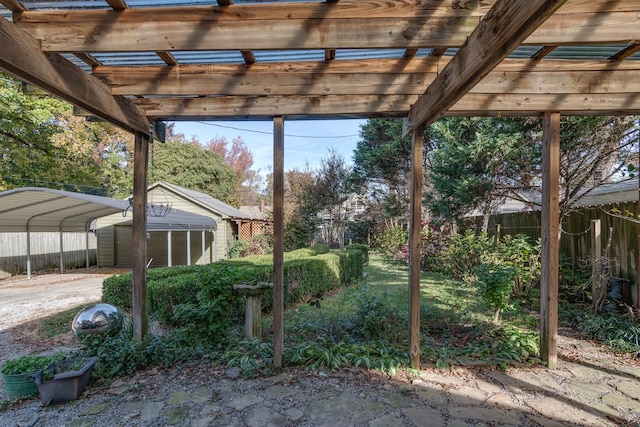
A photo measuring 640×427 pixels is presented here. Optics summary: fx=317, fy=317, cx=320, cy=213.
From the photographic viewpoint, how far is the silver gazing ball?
3207 mm

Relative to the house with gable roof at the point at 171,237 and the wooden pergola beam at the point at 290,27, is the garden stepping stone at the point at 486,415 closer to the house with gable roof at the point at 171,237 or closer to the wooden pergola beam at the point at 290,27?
the wooden pergola beam at the point at 290,27

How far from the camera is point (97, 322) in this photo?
3254 mm

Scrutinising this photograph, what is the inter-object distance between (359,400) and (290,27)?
111 inches

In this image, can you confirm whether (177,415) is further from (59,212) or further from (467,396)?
(59,212)

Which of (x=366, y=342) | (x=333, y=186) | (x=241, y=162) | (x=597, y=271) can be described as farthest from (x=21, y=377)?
(x=241, y=162)

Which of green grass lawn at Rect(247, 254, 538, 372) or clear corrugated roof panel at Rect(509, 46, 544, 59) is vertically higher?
clear corrugated roof panel at Rect(509, 46, 544, 59)

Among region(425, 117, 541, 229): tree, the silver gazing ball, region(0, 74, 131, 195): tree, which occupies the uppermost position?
region(0, 74, 131, 195): tree

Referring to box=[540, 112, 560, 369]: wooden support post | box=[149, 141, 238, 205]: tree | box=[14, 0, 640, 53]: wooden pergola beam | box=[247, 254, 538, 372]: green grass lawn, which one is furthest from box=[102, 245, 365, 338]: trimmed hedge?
box=[149, 141, 238, 205]: tree

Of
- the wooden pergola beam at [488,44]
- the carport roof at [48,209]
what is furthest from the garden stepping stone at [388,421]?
the carport roof at [48,209]

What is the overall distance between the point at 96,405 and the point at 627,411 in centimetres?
418

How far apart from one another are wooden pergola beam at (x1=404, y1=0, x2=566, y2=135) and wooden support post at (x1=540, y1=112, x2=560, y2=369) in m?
1.50

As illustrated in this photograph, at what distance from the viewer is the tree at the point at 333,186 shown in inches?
511

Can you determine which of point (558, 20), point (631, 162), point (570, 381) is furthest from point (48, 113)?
point (631, 162)

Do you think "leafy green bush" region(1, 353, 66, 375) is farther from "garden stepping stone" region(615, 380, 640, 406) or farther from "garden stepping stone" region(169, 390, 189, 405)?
"garden stepping stone" region(615, 380, 640, 406)
